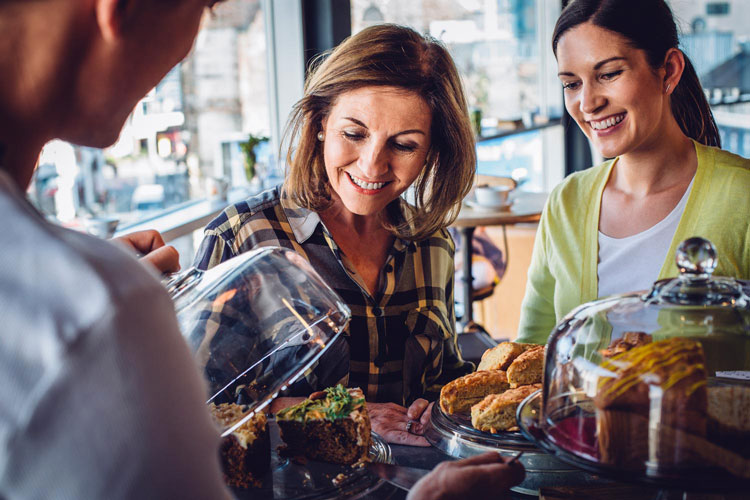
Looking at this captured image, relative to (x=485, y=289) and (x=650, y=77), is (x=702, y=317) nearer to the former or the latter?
(x=650, y=77)

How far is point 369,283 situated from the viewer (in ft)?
6.10

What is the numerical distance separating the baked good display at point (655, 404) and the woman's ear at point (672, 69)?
3.77 feet

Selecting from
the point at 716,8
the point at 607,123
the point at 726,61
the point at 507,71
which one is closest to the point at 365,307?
the point at 607,123

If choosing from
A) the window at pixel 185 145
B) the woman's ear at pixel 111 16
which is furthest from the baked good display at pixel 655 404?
the window at pixel 185 145

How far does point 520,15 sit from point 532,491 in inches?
257

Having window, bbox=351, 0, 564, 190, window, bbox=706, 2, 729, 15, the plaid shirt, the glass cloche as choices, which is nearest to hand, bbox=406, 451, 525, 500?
the glass cloche

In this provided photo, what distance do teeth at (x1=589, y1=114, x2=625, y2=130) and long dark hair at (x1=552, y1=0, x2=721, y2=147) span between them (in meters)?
0.16

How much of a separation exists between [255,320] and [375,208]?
77cm

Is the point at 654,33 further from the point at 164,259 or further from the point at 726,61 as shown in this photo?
the point at 726,61

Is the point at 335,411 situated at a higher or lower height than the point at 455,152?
lower

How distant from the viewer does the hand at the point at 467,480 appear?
0.82m

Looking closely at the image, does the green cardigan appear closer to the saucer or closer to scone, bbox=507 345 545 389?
scone, bbox=507 345 545 389

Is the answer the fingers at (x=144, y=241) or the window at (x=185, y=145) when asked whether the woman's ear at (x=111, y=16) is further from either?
the window at (x=185, y=145)

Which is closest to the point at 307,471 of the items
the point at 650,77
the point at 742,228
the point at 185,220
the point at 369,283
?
the point at 369,283
